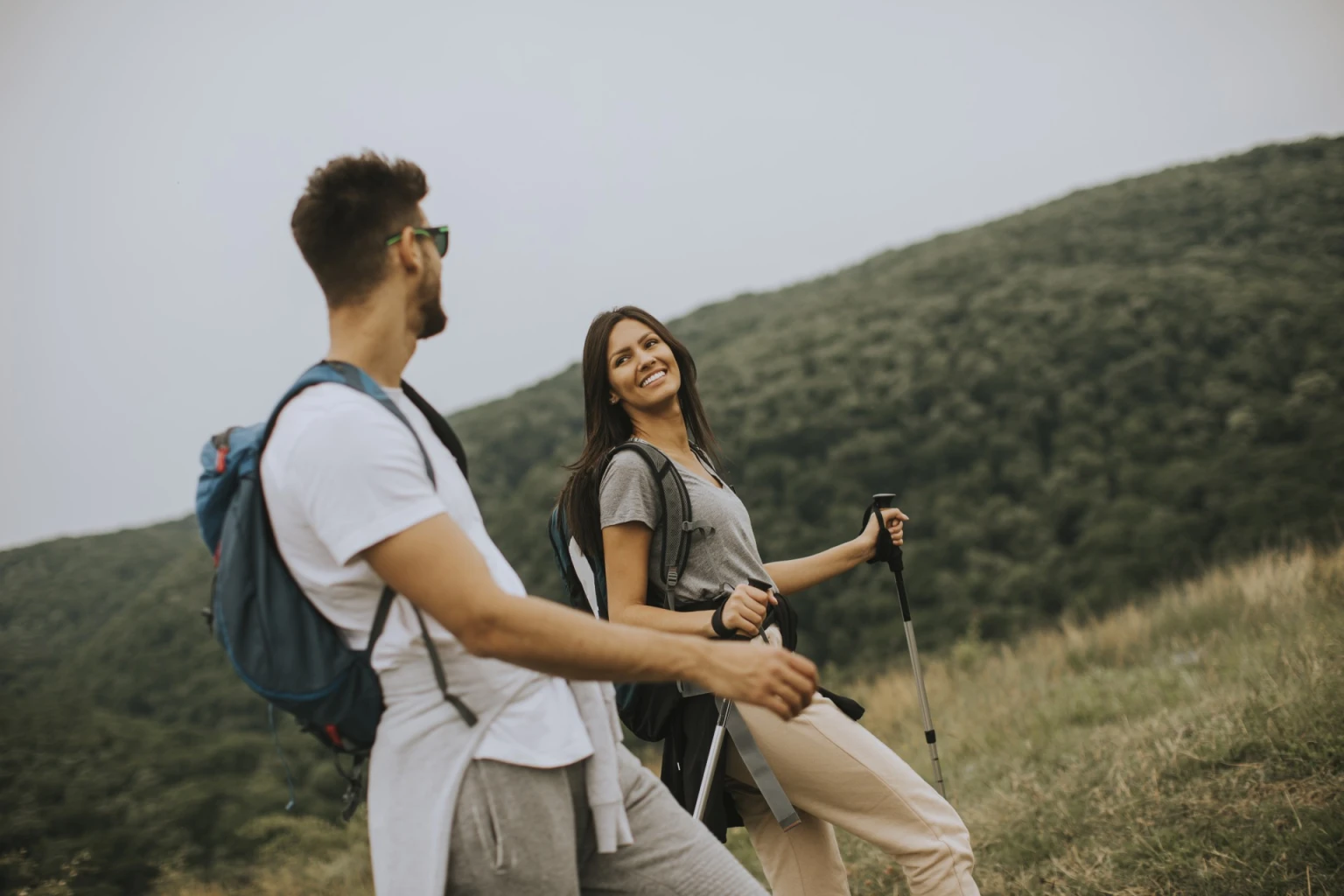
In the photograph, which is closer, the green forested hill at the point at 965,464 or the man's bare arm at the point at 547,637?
the man's bare arm at the point at 547,637

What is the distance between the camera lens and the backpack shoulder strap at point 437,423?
1.88 m

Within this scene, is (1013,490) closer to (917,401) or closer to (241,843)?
(917,401)

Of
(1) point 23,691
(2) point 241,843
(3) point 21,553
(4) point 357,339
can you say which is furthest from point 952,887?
(3) point 21,553

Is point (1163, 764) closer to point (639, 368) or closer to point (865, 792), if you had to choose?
point (865, 792)

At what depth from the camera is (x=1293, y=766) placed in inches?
160

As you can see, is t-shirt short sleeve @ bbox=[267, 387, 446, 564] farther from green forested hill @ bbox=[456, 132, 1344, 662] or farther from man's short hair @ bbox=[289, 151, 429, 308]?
green forested hill @ bbox=[456, 132, 1344, 662]

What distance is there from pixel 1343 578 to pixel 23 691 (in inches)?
673

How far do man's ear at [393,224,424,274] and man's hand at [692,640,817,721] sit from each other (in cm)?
85

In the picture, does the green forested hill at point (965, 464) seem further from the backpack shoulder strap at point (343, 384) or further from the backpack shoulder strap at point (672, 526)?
A: the backpack shoulder strap at point (343, 384)

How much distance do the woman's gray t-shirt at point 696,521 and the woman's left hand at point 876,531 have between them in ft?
1.85

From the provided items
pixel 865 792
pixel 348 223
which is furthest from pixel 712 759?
pixel 348 223

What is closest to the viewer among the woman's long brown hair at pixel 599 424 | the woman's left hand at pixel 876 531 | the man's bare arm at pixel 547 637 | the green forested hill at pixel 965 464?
the man's bare arm at pixel 547 637

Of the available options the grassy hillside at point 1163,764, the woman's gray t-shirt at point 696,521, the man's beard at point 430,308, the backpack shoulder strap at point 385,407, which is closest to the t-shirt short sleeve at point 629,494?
the woman's gray t-shirt at point 696,521

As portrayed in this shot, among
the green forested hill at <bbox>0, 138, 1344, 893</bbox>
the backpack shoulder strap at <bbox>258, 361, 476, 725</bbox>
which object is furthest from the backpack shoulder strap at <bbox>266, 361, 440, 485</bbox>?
the green forested hill at <bbox>0, 138, 1344, 893</bbox>
